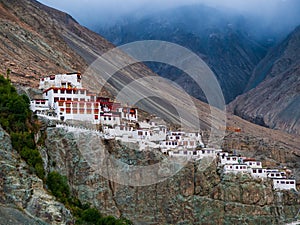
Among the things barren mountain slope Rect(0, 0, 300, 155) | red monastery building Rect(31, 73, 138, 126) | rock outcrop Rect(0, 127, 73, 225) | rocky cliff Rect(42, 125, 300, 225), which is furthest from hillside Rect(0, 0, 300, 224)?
red monastery building Rect(31, 73, 138, 126)

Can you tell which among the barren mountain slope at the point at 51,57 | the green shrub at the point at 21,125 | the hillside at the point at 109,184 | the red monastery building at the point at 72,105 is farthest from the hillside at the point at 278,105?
the green shrub at the point at 21,125

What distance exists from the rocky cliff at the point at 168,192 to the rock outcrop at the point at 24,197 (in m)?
8.36

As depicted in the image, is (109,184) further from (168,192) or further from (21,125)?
(21,125)

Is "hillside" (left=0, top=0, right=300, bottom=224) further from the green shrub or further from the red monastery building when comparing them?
the red monastery building

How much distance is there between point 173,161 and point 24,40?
179 feet

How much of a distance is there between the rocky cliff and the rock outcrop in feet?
27.4

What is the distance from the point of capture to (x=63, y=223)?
4844 cm

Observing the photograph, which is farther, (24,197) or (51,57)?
(51,57)

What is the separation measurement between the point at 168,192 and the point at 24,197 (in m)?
20.6

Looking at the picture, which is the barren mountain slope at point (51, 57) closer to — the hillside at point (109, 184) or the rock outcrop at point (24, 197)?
the hillside at point (109, 184)

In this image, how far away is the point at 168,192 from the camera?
213ft

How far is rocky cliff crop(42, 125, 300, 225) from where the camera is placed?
200 ft

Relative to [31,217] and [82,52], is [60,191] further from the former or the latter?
[82,52]

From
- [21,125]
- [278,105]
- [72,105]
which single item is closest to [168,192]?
[72,105]
